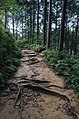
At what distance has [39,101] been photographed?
6.80 metres

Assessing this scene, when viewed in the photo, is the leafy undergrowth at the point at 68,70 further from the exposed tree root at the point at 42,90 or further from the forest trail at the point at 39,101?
the exposed tree root at the point at 42,90

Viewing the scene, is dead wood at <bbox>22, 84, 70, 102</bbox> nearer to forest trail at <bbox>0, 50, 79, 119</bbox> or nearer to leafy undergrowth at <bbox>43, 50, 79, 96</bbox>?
forest trail at <bbox>0, 50, 79, 119</bbox>

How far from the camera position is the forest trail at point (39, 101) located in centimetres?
587

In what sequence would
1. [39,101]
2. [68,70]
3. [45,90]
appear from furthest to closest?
1. [68,70]
2. [45,90]
3. [39,101]

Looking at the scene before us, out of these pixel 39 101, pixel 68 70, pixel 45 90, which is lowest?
pixel 39 101

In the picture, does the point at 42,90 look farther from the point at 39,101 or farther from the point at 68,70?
the point at 68,70

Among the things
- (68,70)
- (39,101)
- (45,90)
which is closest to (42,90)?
(45,90)

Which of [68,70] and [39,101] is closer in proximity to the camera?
[39,101]

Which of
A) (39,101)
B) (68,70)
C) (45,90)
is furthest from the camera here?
(68,70)

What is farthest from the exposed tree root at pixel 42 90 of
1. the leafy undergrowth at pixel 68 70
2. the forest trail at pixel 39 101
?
the leafy undergrowth at pixel 68 70

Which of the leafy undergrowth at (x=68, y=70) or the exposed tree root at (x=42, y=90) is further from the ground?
the leafy undergrowth at (x=68, y=70)

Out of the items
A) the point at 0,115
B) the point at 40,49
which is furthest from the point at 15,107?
the point at 40,49

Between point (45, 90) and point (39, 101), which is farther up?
point (45, 90)

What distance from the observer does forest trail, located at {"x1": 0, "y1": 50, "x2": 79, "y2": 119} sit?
19.2 ft
